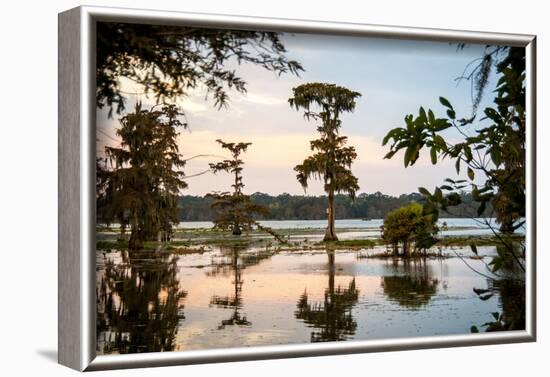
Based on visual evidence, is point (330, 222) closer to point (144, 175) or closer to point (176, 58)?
point (144, 175)

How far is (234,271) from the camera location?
6328 millimetres

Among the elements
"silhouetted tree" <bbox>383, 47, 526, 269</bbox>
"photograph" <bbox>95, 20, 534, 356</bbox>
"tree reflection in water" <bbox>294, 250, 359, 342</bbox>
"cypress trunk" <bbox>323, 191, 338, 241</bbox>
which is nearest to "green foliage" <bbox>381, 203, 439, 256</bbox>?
"photograph" <bbox>95, 20, 534, 356</bbox>

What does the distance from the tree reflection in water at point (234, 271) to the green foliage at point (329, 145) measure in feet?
1.85

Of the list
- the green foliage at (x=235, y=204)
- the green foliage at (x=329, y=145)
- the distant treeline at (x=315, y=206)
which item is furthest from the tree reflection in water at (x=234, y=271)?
the green foliage at (x=329, y=145)

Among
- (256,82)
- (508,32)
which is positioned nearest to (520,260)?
(508,32)

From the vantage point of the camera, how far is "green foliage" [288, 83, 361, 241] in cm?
653

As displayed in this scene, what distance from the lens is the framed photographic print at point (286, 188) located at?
19.5 feet

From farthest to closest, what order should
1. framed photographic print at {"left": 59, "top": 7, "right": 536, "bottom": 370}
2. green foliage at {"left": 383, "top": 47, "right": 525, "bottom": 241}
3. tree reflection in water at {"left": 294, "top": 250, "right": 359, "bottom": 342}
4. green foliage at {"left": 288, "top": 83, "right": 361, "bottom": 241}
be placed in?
green foliage at {"left": 383, "top": 47, "right": 525, "bottom": 241}, green foliage at {"left": 288, "top": 83, "right": 361, "bottom": 241}, tree reflection in water at {"left": 294, "top": 250, "right": 359, "bottom": 342}, framed photographic print at {"left": 59, "top": 7, "right": 536, "bottom": 370}

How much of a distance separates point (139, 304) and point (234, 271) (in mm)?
627

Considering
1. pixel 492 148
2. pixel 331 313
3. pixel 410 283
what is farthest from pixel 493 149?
pixel 331 313

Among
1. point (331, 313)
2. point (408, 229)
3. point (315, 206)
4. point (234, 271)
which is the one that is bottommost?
point (331, 313)

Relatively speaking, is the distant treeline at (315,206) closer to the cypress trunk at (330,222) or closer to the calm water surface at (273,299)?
the cypress trunk at (330,222)

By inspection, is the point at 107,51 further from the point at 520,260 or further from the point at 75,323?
the point at 520,260

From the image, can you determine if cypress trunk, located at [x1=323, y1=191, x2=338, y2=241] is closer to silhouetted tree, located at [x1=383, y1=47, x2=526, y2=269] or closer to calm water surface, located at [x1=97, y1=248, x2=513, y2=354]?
calm water surface, located at [x1=97, y1=248, x2=513, y2=354]
